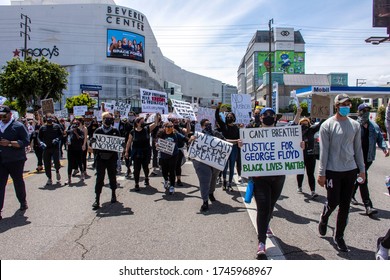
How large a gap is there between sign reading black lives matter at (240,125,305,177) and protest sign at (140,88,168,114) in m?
6.90

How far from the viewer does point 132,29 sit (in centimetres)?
8650

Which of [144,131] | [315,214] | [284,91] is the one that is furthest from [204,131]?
[284,91]

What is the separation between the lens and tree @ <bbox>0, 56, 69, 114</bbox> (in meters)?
35.7

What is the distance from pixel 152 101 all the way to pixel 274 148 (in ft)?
24.5

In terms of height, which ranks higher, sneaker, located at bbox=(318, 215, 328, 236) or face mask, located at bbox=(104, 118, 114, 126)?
face mask, located at bbox=(104, 118, 114, 126)

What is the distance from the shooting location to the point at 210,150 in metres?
6.26

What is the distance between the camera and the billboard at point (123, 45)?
271 ft

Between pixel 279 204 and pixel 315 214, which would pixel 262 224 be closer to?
pixel 315 214

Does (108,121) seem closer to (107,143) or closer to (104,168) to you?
(107,143)

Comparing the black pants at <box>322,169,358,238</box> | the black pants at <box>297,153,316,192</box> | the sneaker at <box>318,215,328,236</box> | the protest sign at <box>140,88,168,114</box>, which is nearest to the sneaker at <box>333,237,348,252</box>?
the black pants at <box>322,169,358,238</box>

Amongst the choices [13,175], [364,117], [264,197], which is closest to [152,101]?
[13,175]

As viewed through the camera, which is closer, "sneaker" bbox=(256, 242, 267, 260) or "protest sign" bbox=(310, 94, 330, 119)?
"sneaker" bbox=(256, 242, 267, 260)

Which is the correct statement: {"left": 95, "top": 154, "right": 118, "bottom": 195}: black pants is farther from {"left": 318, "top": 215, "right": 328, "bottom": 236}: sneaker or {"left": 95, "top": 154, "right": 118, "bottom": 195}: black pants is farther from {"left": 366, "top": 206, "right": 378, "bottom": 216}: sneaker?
{"left": 366, "top": 206, "right": 378, "bottom": 216}: sneaker

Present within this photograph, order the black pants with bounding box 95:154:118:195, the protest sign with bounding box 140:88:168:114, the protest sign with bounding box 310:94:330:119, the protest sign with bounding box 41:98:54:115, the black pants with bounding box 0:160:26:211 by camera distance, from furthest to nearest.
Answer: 1. the protest sign with bounding box 41:98:54:115
2. the protest sign with bounding box 140:88:168:114
3. the protest sign with bounding box 310:94:330:119
4. the black pants with bounding box 95:154:118:195
5. the black pants with bounding box 0:160:26:211
